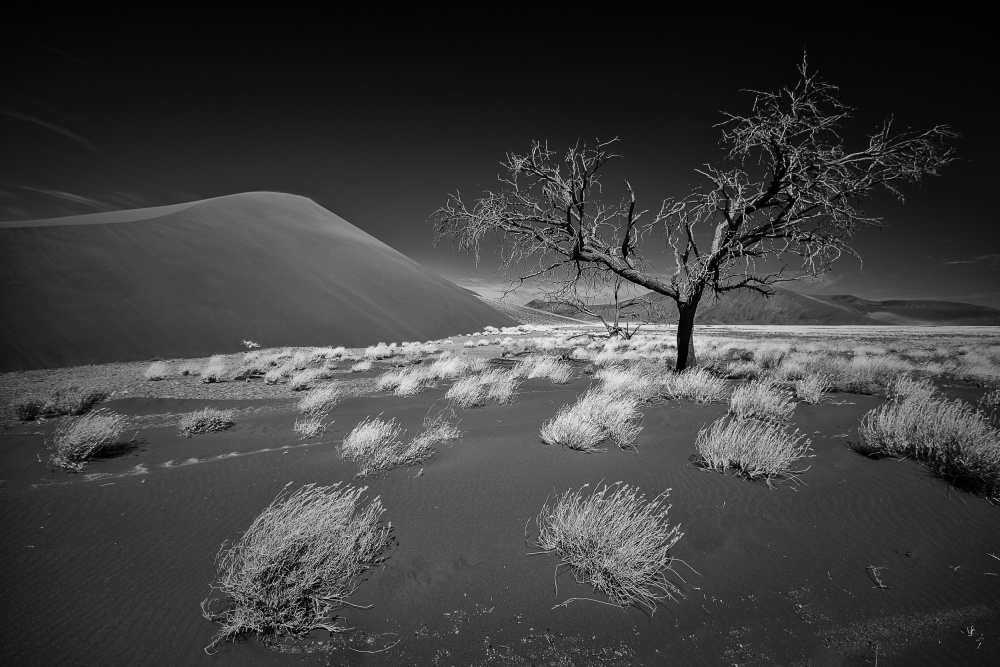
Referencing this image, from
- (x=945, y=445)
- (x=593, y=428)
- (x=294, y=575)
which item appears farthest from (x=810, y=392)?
(x=294, y=575)

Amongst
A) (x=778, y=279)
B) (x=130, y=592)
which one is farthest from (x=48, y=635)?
(x=778, y=279)

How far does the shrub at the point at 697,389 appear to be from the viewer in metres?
7.15

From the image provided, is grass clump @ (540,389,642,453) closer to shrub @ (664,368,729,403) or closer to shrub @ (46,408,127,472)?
shrub @ (664,368,729,403)

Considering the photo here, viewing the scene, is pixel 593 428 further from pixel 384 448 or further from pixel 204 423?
pixel 204 423

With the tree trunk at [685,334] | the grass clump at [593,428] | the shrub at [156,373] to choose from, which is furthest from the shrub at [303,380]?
the tree trunk at [685,334]

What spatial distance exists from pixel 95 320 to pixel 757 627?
27327 millimetres

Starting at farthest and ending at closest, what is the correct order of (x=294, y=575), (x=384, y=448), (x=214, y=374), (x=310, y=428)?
(x=214, y=374) < (x=310, y=428) < (x=384, y=448) < (x=294, y=575)

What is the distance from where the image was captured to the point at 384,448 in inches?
183

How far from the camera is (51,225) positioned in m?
23.7

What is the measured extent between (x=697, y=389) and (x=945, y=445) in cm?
343

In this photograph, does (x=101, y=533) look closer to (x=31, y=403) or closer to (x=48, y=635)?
(x=48, y=635)

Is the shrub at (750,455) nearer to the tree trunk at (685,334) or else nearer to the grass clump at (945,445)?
the grass clump at (945,445)

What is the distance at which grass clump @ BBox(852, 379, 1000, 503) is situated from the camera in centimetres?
365

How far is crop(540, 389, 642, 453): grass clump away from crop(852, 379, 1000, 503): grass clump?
107 inches
